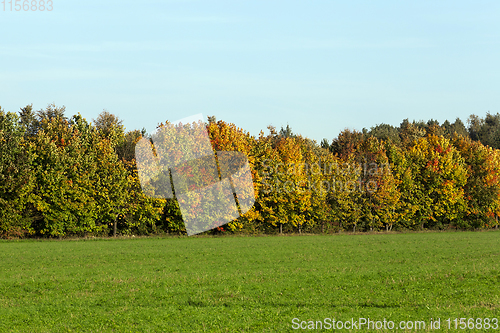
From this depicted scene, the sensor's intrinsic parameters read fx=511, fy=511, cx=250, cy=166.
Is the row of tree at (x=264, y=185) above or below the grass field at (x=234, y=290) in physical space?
above

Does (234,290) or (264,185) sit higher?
(264,185)

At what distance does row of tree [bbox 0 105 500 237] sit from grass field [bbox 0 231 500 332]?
21145mm

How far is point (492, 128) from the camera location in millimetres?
155000

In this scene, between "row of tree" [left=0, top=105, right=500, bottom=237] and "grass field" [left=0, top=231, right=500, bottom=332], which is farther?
"row of tree" [left=0, top=105, right=500, bottom=237]

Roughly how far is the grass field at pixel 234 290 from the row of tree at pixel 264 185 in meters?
21.1

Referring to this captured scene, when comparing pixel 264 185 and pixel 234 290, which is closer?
pixel 234 290

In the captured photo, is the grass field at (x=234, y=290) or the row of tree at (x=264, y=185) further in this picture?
the row of tree at (x=264, y=185)

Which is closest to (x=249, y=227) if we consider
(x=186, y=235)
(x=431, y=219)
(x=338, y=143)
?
(x=186, y=235)

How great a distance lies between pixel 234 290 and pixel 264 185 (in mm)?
46426

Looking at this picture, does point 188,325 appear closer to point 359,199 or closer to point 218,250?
point 218,250

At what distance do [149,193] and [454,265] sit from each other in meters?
40.6

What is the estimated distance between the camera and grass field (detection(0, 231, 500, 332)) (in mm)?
17688

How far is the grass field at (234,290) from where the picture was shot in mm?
17688

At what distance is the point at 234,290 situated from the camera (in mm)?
23125
